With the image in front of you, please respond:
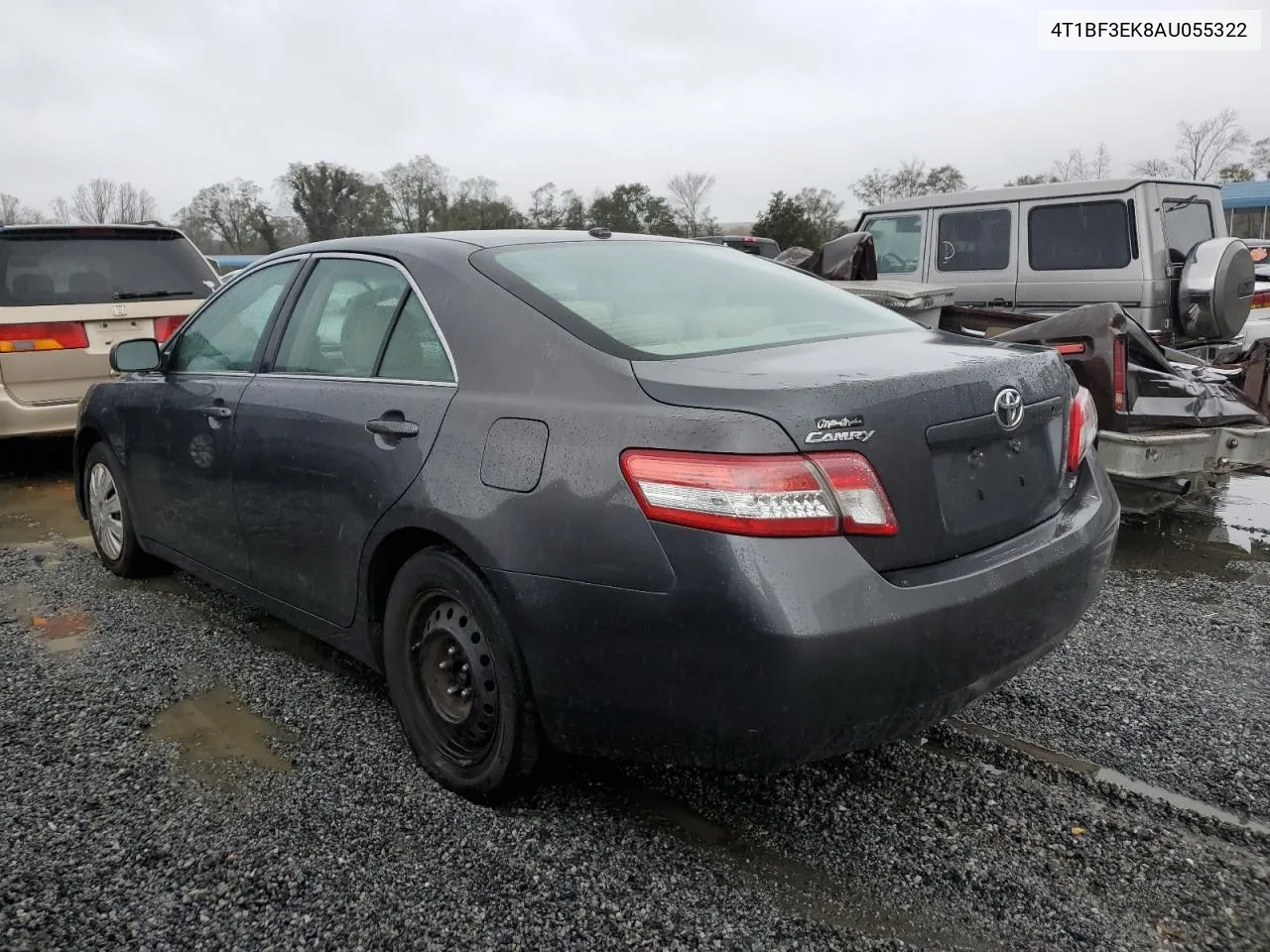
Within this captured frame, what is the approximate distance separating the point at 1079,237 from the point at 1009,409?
5769 millimetres

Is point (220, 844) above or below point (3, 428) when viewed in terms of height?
below

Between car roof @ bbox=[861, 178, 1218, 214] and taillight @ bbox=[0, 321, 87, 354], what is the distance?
645 centimetres

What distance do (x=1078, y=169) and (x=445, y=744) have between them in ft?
195

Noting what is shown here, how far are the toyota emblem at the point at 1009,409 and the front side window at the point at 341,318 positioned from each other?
5.61 ft

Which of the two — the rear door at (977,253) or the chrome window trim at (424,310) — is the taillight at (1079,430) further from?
the rear door at (977,253)

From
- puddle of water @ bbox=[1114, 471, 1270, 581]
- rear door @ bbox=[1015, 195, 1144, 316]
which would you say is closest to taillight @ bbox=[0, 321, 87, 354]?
puddle of water @ bbox=[1114, 471, 1270, 581]

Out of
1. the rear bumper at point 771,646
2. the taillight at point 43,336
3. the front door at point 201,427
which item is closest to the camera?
the rear bumper at point 771,646

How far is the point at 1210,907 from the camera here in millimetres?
2180

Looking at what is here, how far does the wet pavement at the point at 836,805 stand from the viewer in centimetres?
221

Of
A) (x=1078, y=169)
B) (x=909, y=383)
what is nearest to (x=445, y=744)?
(x=909, y=383)

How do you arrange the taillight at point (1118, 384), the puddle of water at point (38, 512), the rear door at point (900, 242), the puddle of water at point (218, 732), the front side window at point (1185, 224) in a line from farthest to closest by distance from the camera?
the rear door at point (900, 242)
the front side window at point (1185, 224)
the puddle of water at point (38, 512)
the taillight at point (1118, 384)
the puddle of water at point (218, 732)

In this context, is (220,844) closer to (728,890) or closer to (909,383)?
(728,890)

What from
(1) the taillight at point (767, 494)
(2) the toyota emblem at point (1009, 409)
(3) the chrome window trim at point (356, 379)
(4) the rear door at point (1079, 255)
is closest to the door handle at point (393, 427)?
(3) the chrome window trim at point (356, 379)

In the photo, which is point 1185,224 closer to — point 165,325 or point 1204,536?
point 1204,536
